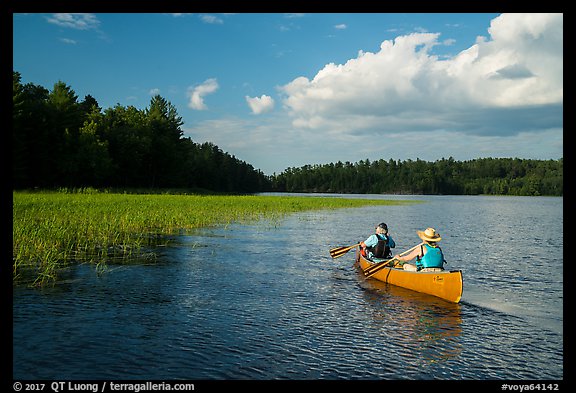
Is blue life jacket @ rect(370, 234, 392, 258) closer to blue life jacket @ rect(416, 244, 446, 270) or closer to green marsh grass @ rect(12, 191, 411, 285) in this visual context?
blue life jacket @ rect(416, 244, 446, 270)

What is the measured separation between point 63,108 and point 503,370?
67373mm

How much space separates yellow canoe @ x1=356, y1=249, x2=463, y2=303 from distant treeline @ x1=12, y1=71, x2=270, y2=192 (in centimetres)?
4816

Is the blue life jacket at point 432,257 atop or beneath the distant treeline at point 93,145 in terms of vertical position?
beneath

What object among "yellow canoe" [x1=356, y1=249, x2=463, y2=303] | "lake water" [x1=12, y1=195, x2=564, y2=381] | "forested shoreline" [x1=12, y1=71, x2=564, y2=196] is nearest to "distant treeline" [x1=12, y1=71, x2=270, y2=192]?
"forested shoreline" [x1=12, y1=71, x2=564, y2=196]

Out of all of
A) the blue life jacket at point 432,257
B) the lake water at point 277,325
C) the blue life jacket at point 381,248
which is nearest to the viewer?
the lake water at point 277,325

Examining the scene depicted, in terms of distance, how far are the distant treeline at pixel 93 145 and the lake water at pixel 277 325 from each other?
148ft

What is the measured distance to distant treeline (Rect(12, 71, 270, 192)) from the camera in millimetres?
56781

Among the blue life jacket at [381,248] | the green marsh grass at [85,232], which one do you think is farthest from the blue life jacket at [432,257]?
the green marsh grass at [85,232]

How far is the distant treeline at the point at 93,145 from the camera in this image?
56.8m

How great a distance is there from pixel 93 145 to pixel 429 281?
195ft

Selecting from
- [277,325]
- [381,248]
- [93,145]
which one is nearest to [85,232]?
[381,248]

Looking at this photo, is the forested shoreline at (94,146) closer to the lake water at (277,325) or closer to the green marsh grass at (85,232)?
the green marsh grass at (85,232)

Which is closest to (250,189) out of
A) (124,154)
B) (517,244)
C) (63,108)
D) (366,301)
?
(124,154)
